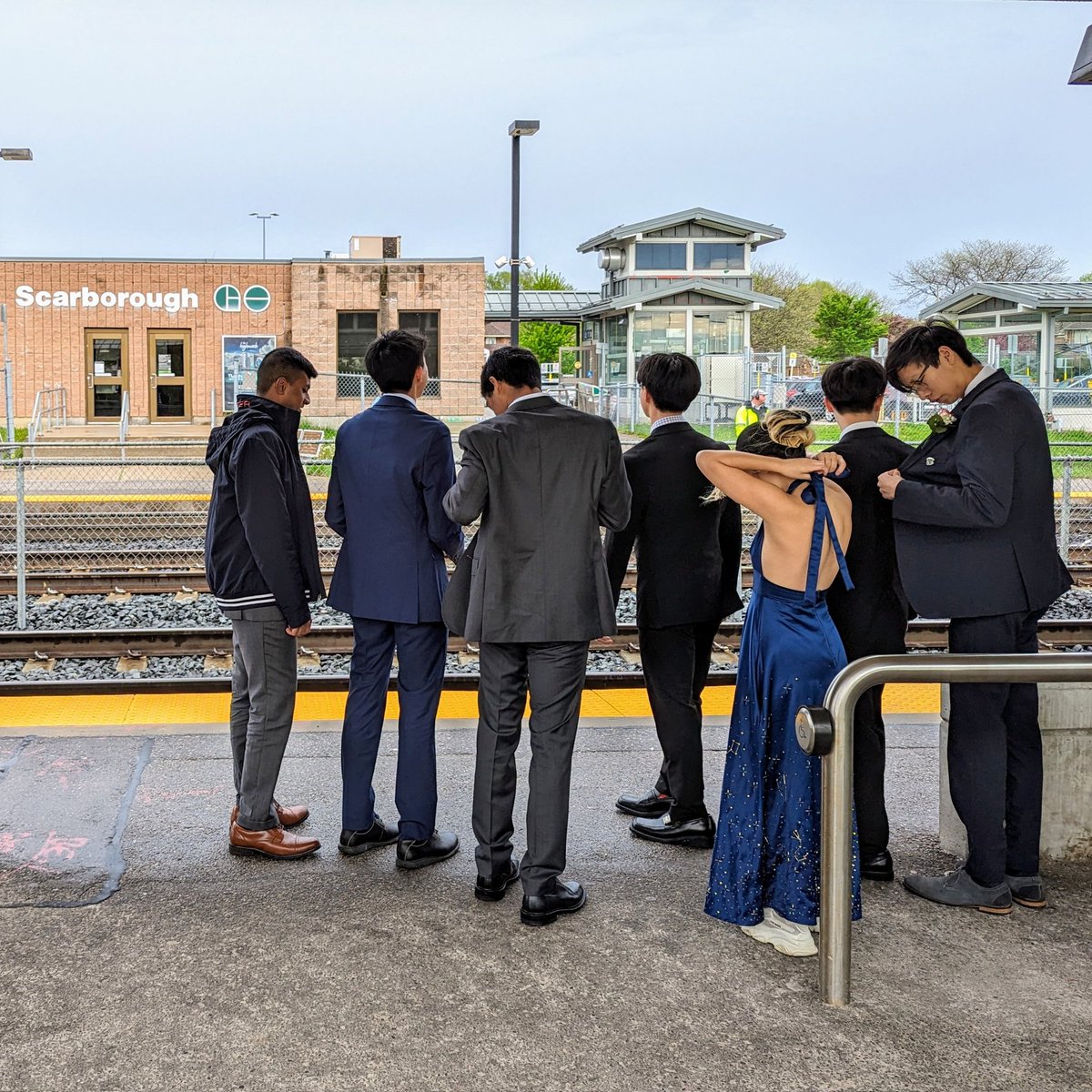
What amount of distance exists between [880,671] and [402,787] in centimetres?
203

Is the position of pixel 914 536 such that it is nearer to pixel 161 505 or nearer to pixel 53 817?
pixel 53 817

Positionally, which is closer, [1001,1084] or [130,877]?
[1001,1084]

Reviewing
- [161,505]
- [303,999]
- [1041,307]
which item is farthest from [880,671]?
[1041,307]

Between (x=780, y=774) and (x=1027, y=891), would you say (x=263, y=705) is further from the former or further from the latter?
(x=1027, y=891)

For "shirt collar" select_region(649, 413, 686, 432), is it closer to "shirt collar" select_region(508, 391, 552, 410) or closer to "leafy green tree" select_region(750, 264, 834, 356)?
"shirt collar" select_region(508, 391, 552, 410)

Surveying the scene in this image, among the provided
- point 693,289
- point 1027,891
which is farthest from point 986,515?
point 693,289

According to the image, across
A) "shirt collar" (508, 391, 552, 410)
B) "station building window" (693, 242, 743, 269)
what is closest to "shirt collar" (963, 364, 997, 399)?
"shirt collar" (508, 391, 552, 410)

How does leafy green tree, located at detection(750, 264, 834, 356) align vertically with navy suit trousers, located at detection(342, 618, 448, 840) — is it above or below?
above

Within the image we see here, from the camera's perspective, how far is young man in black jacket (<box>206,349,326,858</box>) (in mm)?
4590

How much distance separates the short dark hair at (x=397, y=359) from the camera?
15.6 feet

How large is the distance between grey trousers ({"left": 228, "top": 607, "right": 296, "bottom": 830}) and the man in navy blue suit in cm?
25

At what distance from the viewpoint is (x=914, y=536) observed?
14.5 feet

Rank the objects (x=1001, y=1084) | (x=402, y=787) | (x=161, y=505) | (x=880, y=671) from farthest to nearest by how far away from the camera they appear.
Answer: (x=161, y=505), (x=402, y=787), (x=880, y=671), (x=1001, y=1084)

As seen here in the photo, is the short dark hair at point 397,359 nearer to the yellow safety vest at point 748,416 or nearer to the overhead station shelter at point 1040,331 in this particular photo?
the yellow safety vest at point 748,416
